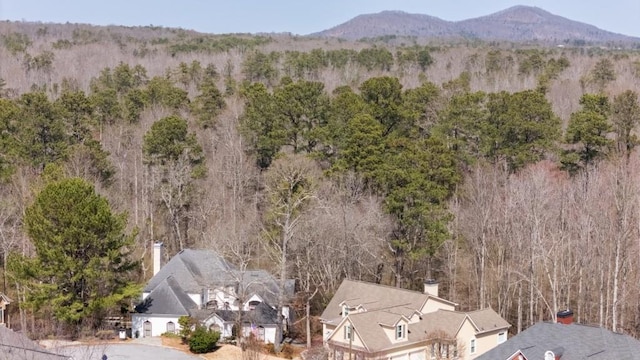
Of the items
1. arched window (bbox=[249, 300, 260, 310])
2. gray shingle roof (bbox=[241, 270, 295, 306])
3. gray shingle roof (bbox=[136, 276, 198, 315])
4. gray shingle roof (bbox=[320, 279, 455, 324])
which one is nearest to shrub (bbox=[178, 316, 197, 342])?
gray shingle roof (bbox=[136, 276, 198, 315])

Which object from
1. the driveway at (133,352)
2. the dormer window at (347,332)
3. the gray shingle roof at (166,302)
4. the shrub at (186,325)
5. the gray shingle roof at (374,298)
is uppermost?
the gray shingle roof at (374,298)

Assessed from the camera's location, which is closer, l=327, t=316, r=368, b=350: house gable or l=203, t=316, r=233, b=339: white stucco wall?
l=327, t=316, r=368, b=350: house gable

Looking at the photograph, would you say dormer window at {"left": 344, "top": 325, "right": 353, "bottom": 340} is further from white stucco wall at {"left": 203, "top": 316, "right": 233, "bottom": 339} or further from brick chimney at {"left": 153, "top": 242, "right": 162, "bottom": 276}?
brick chimney at {"left": 153, "top": 242, "right": 162, "bottom": 276}

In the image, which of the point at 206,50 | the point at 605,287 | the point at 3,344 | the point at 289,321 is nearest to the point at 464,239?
the point at 605,287

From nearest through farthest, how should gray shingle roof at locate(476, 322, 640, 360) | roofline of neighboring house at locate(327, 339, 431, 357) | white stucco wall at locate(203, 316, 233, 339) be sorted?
1. gray shingle roof at locate(476, 322, 640, 360)
2. roofline of neighboring house at locate(327, 339, 431, 357)
3. white stucco wall at locate(203, 316, 233, 339)

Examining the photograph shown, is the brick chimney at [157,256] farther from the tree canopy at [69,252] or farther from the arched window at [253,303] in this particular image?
the arched window at [253,303]

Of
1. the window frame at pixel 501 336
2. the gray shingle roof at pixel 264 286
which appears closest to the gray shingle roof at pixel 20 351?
the gray shingle roof at pixel 264 286

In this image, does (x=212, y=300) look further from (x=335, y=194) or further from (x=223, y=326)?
(x=335, y=194)
